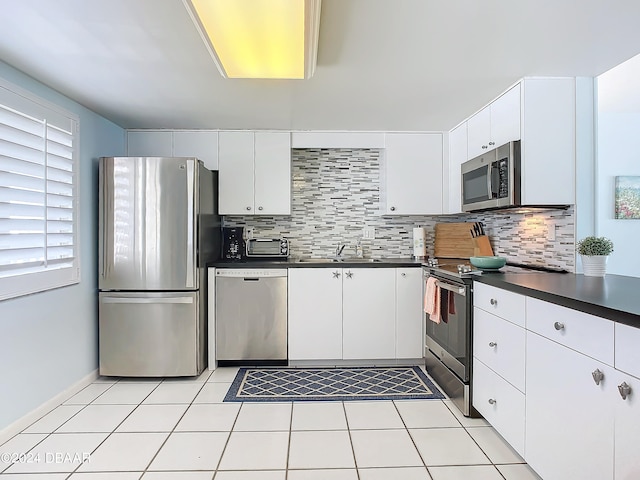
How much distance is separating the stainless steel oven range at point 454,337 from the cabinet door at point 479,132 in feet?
3.08

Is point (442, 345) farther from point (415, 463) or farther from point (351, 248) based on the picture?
point (351, 248)

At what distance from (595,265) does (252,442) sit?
219 centimetres

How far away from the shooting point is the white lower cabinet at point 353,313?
358 centimetres

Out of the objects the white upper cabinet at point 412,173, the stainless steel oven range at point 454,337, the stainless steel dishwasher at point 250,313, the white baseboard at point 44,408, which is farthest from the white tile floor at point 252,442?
the white upper cabinet at point 412,173

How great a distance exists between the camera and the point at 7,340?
2377 millimetres

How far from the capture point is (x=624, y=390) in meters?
1.36

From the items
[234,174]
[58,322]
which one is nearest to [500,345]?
[234,174]

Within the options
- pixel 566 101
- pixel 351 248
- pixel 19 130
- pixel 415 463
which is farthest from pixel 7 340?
pixel 566 101

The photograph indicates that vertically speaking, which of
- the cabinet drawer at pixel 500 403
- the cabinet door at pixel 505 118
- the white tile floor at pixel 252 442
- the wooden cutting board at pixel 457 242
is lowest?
the white tile floor at pixel 252 442

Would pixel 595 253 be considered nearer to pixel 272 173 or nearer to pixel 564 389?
pixel 564 389

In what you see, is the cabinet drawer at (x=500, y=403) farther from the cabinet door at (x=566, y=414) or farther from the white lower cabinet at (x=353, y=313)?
the white lower cabinet at (x=353, y=313)

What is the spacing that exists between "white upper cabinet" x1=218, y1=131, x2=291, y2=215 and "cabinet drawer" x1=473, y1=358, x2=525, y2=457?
216 cm

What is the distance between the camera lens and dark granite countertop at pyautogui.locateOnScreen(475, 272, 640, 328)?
1.43 metres

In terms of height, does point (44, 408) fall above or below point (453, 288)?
below
